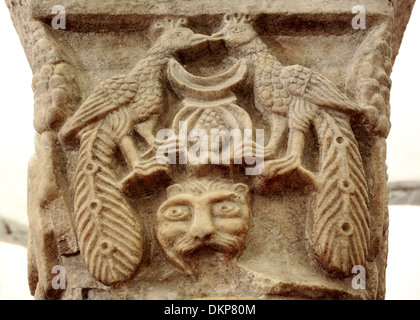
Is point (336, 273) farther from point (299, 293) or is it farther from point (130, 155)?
point (130, 155)

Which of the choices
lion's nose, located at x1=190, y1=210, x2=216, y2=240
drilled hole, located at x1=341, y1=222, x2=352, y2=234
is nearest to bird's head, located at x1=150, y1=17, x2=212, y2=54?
lion's nose, located at x1=190, y1=210, x2=216, y2=240

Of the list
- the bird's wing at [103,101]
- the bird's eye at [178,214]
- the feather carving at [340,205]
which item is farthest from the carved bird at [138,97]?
the feather carving at [340,205]

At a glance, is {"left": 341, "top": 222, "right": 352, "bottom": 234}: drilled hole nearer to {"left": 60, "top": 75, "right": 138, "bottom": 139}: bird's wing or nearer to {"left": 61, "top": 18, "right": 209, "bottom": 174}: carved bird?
{"left": 61, "top": 18, "right": 209, "bottom": 174}: carved bird

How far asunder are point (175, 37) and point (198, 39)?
7 cm

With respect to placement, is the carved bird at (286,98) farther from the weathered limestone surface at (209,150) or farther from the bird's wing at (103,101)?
the bird's wing at (103,101)

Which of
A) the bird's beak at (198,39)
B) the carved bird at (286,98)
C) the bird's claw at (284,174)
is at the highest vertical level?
the bird's beak at (198,39)

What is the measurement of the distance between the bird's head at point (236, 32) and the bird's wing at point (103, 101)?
0.30 metres

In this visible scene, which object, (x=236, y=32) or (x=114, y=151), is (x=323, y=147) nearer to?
(x=236, y=32)

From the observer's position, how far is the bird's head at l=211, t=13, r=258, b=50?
6.71 feet

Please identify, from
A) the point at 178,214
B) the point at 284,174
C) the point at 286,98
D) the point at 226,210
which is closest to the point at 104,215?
the point at 178,214

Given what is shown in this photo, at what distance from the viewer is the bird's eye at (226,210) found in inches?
69.7

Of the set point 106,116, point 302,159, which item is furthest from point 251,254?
point 106,116

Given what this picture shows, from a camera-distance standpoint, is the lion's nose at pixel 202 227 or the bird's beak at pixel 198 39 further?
the bird's beak at pixel 198 39

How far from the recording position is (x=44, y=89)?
Answer: 1.98 meters
